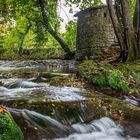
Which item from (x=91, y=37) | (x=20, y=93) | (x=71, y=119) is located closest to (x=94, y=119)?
(x=71, y=119)

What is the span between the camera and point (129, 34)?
1108 centimetres

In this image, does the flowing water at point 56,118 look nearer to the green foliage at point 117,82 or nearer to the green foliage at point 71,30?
the green foliage at point 117,82

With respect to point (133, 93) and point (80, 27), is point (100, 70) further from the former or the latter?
point (80, 27)

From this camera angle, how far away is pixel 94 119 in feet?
20.0

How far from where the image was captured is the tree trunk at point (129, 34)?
11078 millimetres

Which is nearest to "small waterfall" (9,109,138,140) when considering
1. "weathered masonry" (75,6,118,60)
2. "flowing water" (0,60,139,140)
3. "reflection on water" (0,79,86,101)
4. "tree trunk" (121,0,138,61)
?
"flowing water" (0,60,139,140)

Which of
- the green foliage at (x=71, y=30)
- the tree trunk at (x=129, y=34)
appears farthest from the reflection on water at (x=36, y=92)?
the green foliage at (x=71, y=30)

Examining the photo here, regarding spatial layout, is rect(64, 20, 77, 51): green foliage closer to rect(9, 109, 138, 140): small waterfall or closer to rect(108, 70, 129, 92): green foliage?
rect(108, 70, 129, 92): green foliage

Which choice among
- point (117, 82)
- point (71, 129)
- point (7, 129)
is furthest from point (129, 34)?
point (7, 129)

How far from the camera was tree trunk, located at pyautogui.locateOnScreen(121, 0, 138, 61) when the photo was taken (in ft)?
36.3

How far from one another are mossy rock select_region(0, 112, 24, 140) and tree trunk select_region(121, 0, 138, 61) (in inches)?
289

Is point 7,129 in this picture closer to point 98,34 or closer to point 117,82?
point 117,82

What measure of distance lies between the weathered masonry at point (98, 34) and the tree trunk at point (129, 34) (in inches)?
201

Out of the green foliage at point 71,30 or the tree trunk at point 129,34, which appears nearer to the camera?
the tree trunk at point 129,34
